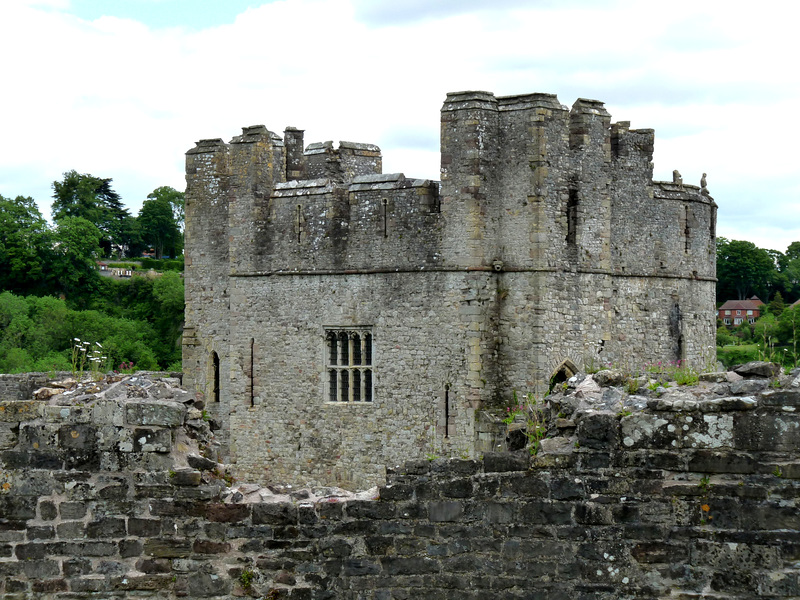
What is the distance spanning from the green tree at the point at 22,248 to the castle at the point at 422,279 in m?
41.5

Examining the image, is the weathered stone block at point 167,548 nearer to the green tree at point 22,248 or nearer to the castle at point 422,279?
the castle at point 422,279

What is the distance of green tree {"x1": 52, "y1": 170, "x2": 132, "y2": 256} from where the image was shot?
264 feet

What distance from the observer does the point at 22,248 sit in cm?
6334

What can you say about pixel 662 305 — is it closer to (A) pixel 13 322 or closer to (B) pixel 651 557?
(B) pixel 651 557

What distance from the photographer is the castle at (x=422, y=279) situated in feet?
68.6

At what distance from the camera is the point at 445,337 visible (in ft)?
69.5

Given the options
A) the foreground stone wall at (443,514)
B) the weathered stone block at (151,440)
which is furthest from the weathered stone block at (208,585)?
the weathered stone block at (151,440)

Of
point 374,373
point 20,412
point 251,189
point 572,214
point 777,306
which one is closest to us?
point 20,412

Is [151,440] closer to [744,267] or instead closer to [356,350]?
[356,350]

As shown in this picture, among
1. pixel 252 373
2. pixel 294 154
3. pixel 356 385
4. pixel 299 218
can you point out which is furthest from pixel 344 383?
pixel 294 154

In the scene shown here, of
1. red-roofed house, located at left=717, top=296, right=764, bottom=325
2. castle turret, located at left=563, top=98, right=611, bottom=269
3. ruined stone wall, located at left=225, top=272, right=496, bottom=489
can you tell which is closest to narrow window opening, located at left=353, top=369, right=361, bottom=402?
ruined stone wall, located at left=225, top=272, right=496, bottom=489

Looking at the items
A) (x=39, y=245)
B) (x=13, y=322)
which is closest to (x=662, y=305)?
(x=13, y=322)

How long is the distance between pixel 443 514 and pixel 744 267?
225 ft

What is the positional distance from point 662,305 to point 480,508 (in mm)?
16189
